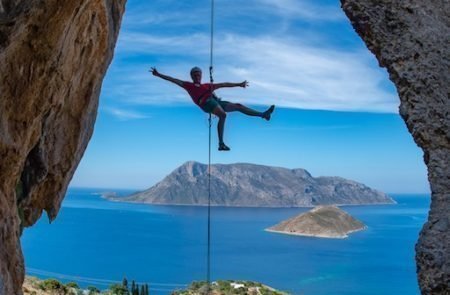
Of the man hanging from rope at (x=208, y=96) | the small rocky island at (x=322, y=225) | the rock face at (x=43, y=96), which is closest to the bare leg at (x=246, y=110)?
the man hanging from rope at (x=208, y=96)

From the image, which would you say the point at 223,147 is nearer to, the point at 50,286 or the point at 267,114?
the point at 267,114

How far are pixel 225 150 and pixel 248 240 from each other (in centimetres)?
12161

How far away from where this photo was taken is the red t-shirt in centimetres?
998

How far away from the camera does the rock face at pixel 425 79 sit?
10.2 ft

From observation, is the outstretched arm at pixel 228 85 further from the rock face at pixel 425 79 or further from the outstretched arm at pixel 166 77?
the rock face at pixel 425 79

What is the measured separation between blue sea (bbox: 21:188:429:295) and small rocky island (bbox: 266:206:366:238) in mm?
2999

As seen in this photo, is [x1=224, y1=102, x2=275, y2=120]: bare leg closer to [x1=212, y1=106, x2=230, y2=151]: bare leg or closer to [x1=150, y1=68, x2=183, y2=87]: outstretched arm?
[x1=212, y1=106, x2=230, y2=151]: bare leg

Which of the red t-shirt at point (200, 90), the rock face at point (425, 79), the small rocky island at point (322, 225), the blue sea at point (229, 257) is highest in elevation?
the red t-shirt at point (200, 90)

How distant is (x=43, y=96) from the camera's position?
36.8 ft

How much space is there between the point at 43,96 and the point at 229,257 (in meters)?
100

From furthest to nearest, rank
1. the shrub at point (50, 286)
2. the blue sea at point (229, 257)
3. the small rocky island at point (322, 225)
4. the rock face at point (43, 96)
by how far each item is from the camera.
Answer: the small rocky island at point (322, 225), the blue sea at point (229, 257), the shrub at point (50, 286), the rock face at point (43, 96)

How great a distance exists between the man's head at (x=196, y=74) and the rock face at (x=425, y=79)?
5.76 meters

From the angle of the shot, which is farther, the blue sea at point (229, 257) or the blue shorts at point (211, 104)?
the blue sea at point (229, 257)

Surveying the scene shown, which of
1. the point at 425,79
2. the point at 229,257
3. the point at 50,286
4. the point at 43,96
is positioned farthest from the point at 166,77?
the point at 229,257
